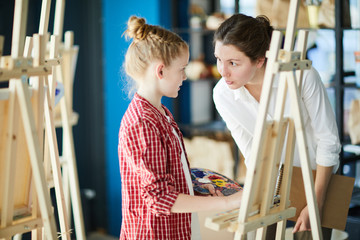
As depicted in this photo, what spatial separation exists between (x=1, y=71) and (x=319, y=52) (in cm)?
210

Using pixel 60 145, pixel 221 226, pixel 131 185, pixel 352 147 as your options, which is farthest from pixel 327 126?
pixel 60 145

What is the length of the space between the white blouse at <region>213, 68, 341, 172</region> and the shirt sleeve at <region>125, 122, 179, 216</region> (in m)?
0.55

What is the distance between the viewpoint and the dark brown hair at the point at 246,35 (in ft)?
5.98

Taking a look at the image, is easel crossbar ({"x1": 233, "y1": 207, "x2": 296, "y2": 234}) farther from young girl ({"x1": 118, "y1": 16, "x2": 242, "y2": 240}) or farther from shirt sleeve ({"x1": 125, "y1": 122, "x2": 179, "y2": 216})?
shirt sleeve ({"x1": 125, "y1": 122, "x2": 179, "y2": 216})

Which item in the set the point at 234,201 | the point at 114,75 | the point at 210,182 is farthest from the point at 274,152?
the point at 114,75

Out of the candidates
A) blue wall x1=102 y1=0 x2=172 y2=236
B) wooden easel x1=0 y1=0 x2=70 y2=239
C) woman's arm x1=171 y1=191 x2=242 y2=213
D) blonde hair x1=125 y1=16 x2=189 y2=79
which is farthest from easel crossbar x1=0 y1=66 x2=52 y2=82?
blue wall x1=102 y1=0 x2=172 y2=236

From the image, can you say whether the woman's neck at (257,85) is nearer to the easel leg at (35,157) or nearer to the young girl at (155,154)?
the young girl at (155,154)

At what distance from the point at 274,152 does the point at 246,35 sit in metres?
0.51

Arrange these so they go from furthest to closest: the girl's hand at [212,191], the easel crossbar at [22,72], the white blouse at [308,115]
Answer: the white blouse at [308,115] < the girl's hand at [212,191] < the easel crossbar at [22,72]

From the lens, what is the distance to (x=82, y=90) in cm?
389

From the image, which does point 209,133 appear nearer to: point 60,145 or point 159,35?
point 60,145

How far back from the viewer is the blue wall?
360 centimetres

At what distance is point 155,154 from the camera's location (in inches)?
59.2

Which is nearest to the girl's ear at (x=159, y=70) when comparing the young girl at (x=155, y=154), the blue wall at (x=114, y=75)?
the young girl at (x=155, y=154)
